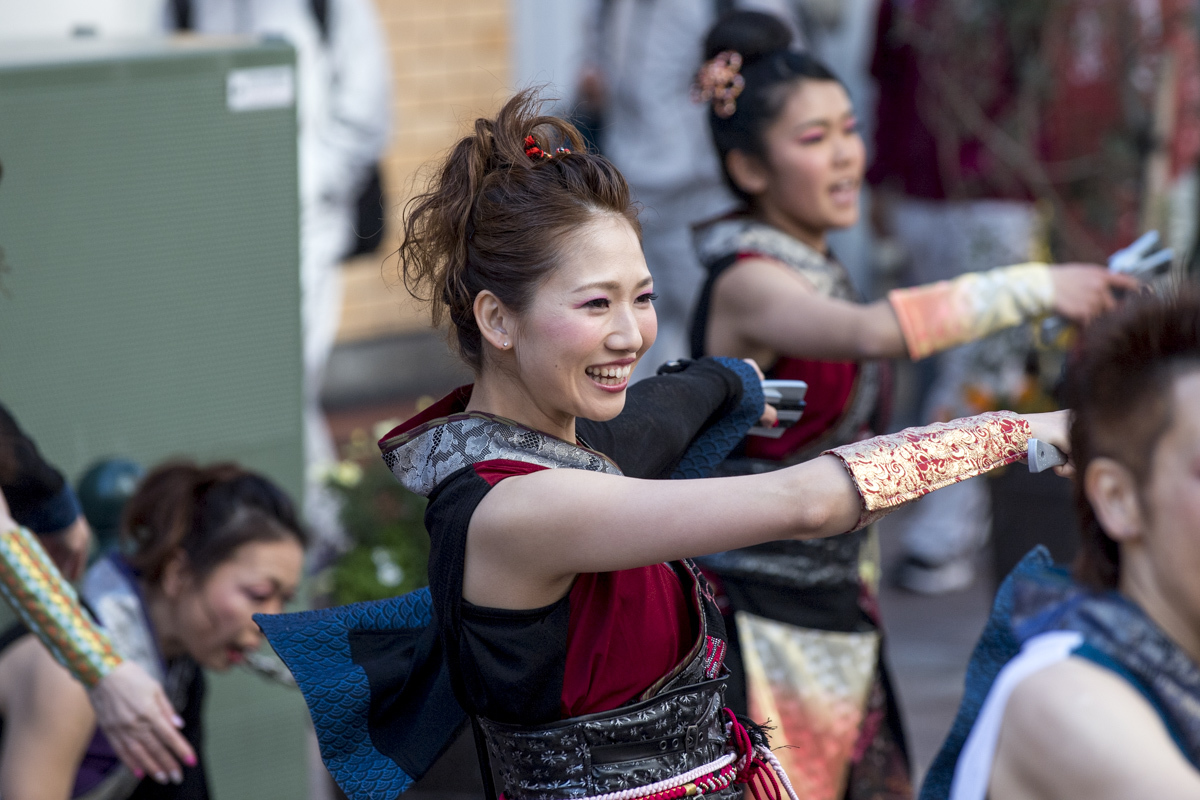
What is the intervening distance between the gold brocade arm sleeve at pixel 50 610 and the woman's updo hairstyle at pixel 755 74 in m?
1.58

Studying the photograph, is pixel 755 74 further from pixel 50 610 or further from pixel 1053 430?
pixel 50 610

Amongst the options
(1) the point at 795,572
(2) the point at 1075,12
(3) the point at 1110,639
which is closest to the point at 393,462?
(3) the point at 1110,639

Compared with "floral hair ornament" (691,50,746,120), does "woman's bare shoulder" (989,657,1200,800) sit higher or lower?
lower

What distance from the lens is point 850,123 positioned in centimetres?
303

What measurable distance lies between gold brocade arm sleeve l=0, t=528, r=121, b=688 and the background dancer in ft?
4.39

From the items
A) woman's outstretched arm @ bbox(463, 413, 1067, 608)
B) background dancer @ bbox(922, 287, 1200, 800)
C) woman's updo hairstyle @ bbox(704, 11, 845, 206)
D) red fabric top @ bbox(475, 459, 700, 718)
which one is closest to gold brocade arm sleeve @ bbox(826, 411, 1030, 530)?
woman's outstretched arm @ bbox(463, 413, 1067, 608)

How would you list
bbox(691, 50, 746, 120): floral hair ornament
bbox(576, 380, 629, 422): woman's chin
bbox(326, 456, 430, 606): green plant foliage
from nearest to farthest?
bbox(576, 380, 629, 422): woman's chin → bbox(691, 50, 746, 120): floral hair ornament → bbox(326, 456, 430, 606): green plant foliage

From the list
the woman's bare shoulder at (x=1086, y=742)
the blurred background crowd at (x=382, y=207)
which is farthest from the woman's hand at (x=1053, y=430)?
the woman's bare shoulder at (x=1086, y=742)

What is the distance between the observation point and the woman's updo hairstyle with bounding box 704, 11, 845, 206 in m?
3.00

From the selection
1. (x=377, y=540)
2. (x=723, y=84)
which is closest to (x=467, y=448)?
(x=723, y=84)

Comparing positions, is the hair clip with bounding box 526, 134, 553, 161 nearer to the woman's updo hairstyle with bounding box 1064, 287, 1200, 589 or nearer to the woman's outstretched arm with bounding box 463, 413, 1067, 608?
the woman's outstretched arm with bounding box 463, 413, 1067, 608

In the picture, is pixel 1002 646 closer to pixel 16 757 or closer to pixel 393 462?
pixel 393 462

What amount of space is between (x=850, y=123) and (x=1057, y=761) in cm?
192

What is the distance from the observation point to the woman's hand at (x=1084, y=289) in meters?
2.59
